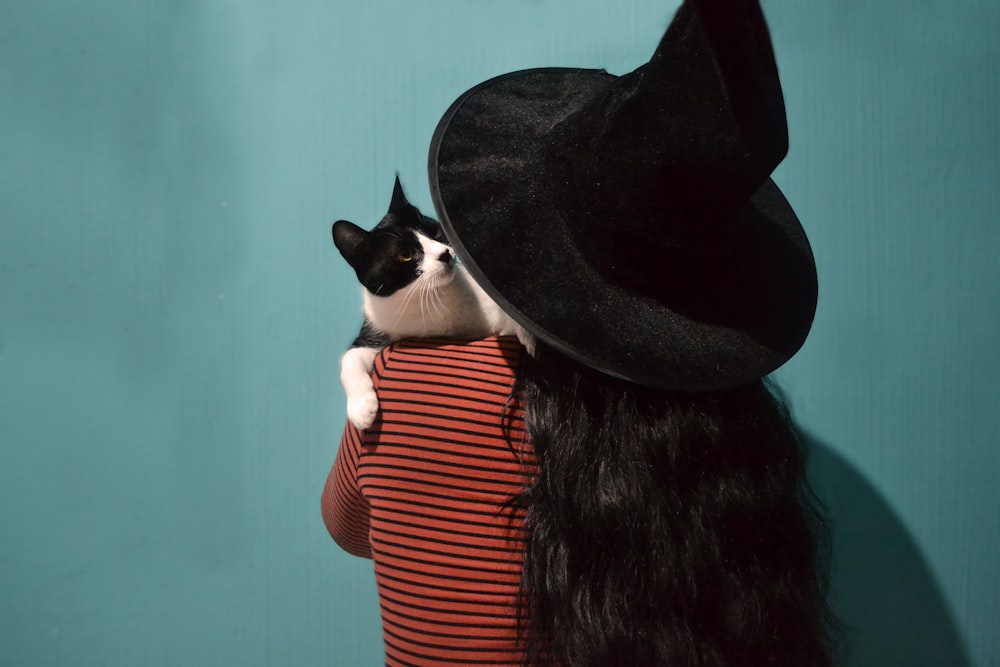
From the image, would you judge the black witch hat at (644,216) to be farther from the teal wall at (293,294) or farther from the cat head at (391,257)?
the teal wall at (293,294)

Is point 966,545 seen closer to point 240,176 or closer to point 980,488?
point 980,488

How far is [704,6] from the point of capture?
1.34 ft

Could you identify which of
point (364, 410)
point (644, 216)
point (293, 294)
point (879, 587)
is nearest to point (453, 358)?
point (364, 410)

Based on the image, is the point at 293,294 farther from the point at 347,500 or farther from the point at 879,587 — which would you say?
the point at 879,587

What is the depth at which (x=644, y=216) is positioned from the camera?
0.50 meters

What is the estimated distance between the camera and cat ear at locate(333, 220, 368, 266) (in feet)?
2.63

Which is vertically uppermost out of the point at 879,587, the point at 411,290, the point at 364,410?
the point at 411,290

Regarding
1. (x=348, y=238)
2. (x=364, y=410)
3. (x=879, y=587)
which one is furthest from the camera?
(x=879, y=587)

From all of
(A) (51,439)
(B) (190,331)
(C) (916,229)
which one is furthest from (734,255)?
(A) (51,439)

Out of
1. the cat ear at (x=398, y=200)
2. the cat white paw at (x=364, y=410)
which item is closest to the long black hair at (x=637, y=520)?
the cat white paw at (x=364, y=410)

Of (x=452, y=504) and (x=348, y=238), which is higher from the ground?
(x=348, y=238)

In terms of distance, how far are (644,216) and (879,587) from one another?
2.76ft

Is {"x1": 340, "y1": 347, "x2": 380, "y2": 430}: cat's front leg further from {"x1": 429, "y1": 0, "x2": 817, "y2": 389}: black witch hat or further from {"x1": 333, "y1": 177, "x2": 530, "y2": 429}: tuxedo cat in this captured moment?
{"x1": 429, "y1": 0, "x2": 817, "y2": 389}: black witch hat

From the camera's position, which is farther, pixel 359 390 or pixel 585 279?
pixel 359 390
